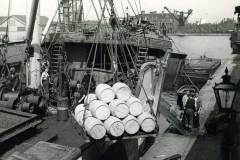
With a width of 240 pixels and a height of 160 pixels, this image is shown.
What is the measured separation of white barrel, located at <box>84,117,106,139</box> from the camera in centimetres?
534

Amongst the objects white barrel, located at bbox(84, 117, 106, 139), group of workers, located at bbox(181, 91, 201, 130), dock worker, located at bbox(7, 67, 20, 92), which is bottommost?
group of workers, located at bbox(181, 91, 201, 130)

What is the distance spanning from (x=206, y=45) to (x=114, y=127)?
139 ft

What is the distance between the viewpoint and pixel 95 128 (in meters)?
5.38

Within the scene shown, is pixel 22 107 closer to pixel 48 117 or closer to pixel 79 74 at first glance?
pixel 48 117

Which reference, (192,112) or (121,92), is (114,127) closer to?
(121,92)

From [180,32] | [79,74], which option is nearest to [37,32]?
[79,74]

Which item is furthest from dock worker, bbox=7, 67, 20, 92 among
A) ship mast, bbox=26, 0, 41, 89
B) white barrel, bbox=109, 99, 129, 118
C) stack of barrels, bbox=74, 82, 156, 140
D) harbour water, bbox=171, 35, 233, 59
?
harbour water, bbox=171, 35, 233, 59

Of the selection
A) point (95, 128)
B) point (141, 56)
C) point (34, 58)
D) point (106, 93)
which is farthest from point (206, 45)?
point (95, 128)

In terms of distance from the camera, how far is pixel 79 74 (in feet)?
57.8

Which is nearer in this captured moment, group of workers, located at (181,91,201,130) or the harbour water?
group of workers, located at (181,91,201,130)

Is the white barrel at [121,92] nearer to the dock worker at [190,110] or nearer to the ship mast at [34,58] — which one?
the dock worker at [190,110]

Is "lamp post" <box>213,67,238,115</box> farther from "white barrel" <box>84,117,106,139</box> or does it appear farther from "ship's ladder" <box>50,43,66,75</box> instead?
"ship's ladder" <box>50,43,66,75</box>

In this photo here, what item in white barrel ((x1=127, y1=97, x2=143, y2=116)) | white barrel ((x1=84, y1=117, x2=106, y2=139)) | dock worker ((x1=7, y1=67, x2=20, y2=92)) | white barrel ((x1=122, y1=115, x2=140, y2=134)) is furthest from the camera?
dock worker ((x1=7, y1=67, x2=20, y2=92))

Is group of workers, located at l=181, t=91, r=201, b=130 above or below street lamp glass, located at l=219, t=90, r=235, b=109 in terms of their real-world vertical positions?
below
